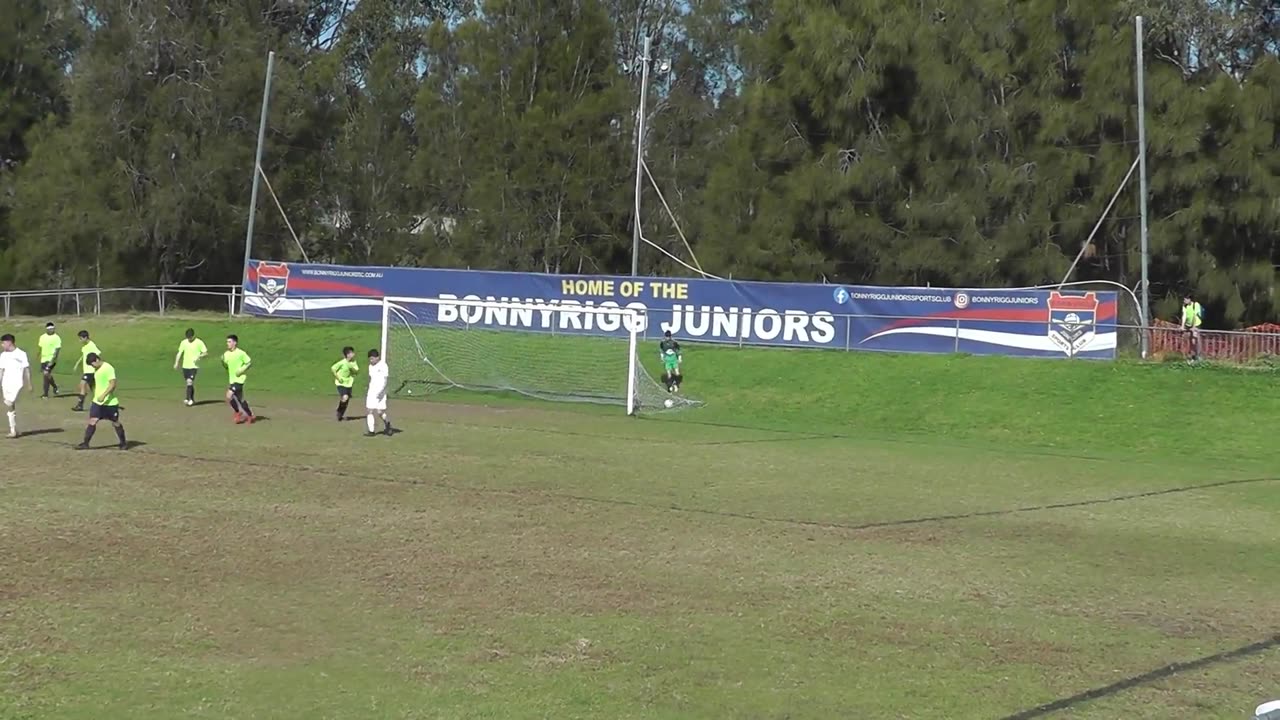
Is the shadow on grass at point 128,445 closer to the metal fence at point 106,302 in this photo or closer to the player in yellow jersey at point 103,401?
the player in yellow jersey at point 103,401

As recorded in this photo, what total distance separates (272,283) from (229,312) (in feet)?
9.59

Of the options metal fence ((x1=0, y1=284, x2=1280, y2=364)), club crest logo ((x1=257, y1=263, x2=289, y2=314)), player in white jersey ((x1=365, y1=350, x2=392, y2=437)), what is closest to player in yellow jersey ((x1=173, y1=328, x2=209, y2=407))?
player in white jersey ((x1=365, y1=350, x2=392, y2=437))

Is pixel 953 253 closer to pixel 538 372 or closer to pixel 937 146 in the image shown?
pixel 937 146

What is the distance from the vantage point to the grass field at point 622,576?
865 centimetres

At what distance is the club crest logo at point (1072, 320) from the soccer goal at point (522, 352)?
9272 mm

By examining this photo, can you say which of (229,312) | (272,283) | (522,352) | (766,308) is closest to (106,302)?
(229,312)

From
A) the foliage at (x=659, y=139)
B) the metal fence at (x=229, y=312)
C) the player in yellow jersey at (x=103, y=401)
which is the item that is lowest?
the player in yellow jersey at (x=103, y=401)

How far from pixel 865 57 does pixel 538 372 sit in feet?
62.6

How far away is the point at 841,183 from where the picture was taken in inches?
1826

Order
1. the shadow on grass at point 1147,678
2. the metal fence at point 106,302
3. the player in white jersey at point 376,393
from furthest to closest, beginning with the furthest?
the metal fence at point 106,302
the player in white jersey at point 376,393
the shadow on grass at point 1147,678

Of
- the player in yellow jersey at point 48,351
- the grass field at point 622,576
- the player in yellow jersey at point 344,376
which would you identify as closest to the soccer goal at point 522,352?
the player in yellow jersey at point 344,376

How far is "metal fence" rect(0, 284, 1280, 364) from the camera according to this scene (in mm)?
31000

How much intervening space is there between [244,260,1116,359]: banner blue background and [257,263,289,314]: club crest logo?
33 mm

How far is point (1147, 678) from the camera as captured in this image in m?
9.12
